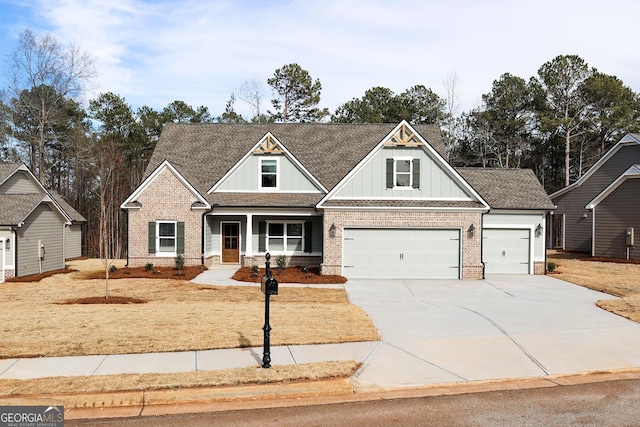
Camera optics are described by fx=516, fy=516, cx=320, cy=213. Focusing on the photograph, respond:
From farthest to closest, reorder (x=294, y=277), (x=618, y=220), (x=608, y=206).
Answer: (x=608, y=206) < (x=618, y=220) < (x=294, y=277)

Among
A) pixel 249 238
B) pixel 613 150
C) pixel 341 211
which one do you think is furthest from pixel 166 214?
pixel 613 150

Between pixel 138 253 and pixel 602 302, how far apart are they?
748 inches

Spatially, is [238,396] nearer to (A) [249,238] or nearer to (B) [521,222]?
(A) [249,238]

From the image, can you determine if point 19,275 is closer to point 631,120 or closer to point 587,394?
point 587,394

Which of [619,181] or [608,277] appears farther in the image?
[619,181]

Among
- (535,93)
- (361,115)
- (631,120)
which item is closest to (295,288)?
(361,115)

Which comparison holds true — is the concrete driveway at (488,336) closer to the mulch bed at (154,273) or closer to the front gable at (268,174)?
the mulch bed at (154,273)

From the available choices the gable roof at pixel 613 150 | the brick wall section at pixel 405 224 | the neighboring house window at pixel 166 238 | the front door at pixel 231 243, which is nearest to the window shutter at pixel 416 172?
the brick wall section at pixel 405 224

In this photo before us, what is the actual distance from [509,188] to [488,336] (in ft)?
50.5

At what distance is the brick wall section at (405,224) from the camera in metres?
21.4

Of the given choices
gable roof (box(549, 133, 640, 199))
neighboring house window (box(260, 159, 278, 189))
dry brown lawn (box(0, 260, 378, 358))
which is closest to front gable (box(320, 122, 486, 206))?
neighboring house window (box(260, 159, 278, 189))

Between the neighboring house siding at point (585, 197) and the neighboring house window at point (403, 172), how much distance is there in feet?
56.2

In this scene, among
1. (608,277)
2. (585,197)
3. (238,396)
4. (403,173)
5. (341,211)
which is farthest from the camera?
(585,197)

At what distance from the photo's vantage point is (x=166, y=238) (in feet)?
78.8
